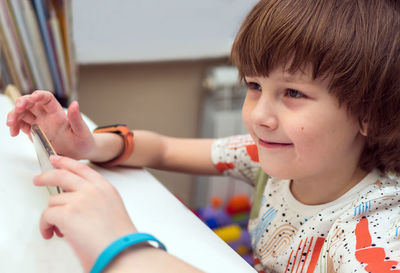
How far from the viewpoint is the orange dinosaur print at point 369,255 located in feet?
1.77

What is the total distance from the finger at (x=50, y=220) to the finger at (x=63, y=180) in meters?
0.03

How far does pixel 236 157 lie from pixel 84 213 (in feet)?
1.57

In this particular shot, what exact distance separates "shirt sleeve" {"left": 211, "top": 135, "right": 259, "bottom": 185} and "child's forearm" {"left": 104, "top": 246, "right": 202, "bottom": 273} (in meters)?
0.43

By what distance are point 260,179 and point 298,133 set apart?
27 centimetres

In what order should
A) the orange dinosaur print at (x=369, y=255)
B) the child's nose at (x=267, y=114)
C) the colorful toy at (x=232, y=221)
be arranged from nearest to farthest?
the orange dinosaur print at (x=369, y=255), the child's nose at (x=267, y=114), the colorful toy at (x=232, y=221)

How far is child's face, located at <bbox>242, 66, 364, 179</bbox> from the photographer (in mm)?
622

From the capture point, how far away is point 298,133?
0.63 metres

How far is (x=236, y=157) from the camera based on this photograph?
0.91 metres

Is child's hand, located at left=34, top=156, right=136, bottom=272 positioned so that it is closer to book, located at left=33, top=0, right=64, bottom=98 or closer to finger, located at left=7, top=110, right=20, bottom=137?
finger, located at left=7, top=110, right=20, bottom=137

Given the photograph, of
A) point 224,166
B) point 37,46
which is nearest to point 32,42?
point 37,46

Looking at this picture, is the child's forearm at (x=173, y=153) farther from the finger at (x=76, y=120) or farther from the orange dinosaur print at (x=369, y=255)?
the orange dinosaur print at (x=369, y=255)

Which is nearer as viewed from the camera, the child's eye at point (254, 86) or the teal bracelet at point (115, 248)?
the teal bracelet at point (115, 248)

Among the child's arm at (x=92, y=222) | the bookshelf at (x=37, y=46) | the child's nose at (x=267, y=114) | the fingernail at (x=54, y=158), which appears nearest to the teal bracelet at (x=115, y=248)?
the child's arm at (x=92, y=222)

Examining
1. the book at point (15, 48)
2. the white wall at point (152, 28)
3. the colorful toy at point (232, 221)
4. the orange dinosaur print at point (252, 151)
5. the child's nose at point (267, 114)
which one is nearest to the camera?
the child's nose at point (267, 114)
